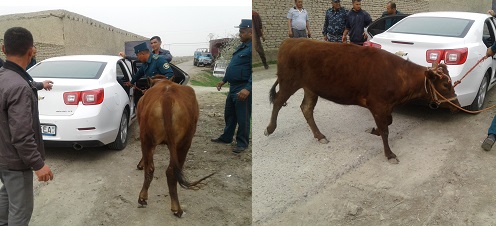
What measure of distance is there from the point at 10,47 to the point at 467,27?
538 cm

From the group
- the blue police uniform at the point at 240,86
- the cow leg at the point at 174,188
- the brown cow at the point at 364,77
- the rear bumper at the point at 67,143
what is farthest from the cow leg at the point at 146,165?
the brown cow at the point at 364,77

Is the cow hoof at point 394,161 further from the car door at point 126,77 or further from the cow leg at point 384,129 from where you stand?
the car door at point 126,77

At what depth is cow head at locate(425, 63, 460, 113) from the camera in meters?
4.56

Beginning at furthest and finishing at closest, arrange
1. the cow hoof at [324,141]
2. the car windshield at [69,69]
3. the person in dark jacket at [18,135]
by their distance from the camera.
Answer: the car windshield at [69,69] < the cow hoof at [324,141] < the person in dark jacket at [18,135]

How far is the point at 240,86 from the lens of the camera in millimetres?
5449

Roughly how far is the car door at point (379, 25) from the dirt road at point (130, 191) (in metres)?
3.24

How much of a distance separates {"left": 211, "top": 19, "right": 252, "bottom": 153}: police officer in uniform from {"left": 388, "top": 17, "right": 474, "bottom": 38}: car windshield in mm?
2287

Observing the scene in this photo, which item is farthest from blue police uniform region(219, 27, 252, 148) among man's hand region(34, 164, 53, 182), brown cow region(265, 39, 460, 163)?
man's hand region(34, 164, 53, 182)

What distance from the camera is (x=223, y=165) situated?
530 cm

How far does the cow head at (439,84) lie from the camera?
4.56 m

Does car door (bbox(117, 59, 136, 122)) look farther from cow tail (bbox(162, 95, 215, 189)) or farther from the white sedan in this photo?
cow tail (bbox(162, 95, 215, 189))

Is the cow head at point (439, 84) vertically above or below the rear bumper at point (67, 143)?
above

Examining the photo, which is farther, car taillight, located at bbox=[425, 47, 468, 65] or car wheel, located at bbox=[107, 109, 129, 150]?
car wheel, located at bbox=[107, 109, 129, 150]

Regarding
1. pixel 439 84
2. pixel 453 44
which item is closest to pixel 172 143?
pixel 439 84
